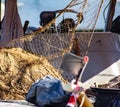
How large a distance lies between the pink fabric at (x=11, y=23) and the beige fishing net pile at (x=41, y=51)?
2.07 feet

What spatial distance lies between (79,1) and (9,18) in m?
1.78

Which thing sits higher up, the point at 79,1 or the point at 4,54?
the point at 79,1

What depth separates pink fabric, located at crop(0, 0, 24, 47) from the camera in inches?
262

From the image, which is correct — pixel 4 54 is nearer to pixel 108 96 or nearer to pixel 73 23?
pixel 73 23

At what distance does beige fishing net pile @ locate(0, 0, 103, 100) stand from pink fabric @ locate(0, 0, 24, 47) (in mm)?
632

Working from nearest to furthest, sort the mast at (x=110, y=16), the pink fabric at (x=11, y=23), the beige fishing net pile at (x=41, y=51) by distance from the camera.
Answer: the beige fishing net pile at (x=41, y=51) → the pink fabric at (x=11, y=23) → the mast at (x=110, y=16)

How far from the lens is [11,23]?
6.68 m

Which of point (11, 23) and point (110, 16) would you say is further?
point (110, 16)

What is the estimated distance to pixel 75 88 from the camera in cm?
272

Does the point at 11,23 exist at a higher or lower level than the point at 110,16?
lower

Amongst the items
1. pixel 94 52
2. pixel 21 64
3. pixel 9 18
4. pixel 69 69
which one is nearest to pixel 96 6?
pixel 94 52

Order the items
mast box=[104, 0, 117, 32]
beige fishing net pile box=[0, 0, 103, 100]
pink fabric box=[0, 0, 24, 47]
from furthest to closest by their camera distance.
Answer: mast box=[104, 0, 117, 32] → pink fabric box=[0, 0, 24, 47] → beige fishing net pile box=[0, 0, 103, 100]

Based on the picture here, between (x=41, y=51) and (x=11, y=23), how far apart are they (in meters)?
0.98

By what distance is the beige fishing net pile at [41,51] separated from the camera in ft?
16.6
